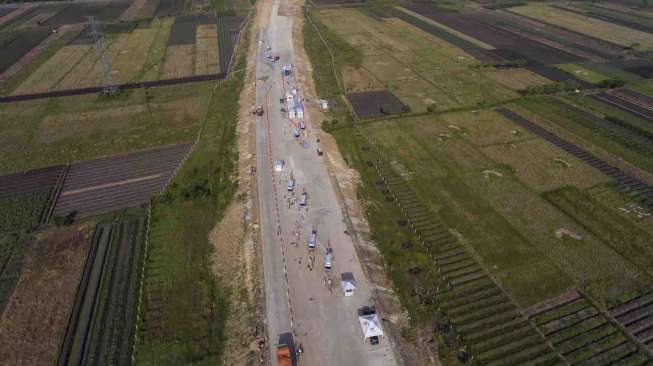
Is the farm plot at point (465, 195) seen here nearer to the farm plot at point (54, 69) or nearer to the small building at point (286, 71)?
the small building at point (286, 71)

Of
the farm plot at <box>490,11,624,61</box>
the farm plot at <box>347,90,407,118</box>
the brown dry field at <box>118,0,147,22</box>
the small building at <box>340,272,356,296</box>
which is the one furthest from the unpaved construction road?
the brown dry field at <box>118,0,147,22</box>

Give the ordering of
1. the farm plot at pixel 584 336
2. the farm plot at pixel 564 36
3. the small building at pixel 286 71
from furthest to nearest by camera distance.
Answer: the farm plot at pixel 564 36, the small building at pixel 286 71, the farm plot at pixel 584 336

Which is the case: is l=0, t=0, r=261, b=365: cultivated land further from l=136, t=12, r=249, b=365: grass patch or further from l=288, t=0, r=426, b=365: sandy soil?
l=288, t=0, r=426, b=365: sandy soil

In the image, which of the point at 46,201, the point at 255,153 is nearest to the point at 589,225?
the point at 255,153

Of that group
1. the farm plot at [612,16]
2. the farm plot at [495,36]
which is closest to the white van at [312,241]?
the farm plot at [495,36]

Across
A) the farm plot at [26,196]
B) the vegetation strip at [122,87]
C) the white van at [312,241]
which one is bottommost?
the farm plot at [26,196]

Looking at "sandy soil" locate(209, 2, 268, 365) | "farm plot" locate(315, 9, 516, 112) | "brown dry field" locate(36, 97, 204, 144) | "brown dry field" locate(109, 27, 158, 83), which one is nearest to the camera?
"sandy soil" locate(209, 2, 268, 365)
